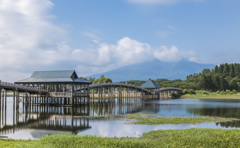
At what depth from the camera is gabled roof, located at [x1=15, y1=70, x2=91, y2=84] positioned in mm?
49950

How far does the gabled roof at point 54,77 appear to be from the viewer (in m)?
50.0

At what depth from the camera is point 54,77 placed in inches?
2048

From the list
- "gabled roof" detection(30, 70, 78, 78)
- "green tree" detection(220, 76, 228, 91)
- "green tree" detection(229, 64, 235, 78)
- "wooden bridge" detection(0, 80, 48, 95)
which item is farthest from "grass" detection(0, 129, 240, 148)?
"green tree" detection(229, 64, 235, 78)

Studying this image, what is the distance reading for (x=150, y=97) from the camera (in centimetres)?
9256

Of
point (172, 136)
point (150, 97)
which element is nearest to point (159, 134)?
point (172, 136)

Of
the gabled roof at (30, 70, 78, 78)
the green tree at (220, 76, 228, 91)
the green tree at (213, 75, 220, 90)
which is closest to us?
the gabled roof at (30, 70, 78, 78)

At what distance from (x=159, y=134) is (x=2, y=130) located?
14.5 m

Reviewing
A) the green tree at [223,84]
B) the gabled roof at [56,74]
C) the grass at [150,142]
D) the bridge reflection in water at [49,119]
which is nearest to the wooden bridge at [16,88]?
the bridge reflection in water at [49,119]

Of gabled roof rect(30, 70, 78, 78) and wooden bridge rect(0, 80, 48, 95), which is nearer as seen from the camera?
wooden bridge rect(0, 80, 48, 95)

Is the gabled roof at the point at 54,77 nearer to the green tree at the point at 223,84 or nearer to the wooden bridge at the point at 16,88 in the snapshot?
the wooden bridge at the point at 16,88

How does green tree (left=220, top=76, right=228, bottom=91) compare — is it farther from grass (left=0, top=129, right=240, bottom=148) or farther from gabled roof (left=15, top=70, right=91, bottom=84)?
grass (left=0, top=129, right=240, bottom=148)

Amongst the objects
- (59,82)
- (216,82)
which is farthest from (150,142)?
(216,82)

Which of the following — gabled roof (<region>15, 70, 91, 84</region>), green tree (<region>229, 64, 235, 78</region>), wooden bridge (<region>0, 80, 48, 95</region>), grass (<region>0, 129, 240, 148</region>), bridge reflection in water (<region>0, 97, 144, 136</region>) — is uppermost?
green tree (<region>229, 64, 235, 78</region>)

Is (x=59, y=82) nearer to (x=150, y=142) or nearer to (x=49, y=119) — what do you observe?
(x=49, y=119)
